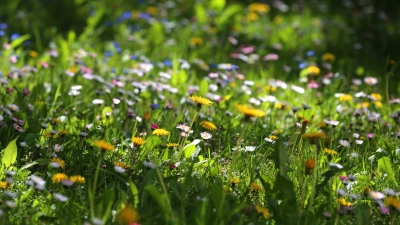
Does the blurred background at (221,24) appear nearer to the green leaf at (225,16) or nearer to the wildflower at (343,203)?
the green leaf at (225,16)

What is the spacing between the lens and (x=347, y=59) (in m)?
4.69

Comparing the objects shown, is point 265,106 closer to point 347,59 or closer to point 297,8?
point 347,59

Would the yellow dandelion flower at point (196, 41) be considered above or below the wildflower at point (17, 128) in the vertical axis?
below

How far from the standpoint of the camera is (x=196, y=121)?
296cm

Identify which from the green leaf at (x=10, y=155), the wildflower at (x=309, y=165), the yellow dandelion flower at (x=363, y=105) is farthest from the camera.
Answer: the yellow dandelion flower at (x=363, y=105)

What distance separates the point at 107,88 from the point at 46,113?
42 cm

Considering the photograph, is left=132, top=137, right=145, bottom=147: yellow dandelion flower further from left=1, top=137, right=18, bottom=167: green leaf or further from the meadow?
left=1, top=137, right=18, bottom=167: green leaf

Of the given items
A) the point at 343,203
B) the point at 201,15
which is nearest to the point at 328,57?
the point at 201,15

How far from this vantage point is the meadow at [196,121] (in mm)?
2004

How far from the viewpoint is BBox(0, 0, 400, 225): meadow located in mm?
2004

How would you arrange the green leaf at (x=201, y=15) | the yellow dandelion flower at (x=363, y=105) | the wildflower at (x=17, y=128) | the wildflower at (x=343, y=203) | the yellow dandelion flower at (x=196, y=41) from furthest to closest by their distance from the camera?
1. the green leaf at (x=201, y=15)
2. the yellow dandelion flower at (x=196, y=41)
3. the yellow dandelion flower at (x=363, y=105)
4. the wildflower at (x=17, y=128)
5. the wildflower at (x=343, y=203)

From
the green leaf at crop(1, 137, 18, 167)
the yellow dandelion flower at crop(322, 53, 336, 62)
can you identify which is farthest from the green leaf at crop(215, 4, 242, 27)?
the green leaf at crop(1, 137, 18, 167)

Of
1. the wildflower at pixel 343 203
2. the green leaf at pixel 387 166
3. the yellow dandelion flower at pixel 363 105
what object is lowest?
the yellow dandelion flower at pixel 363 105

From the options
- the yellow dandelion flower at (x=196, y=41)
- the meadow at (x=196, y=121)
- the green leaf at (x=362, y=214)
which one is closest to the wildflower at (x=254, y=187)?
the meadow at (x=196, y=121)
